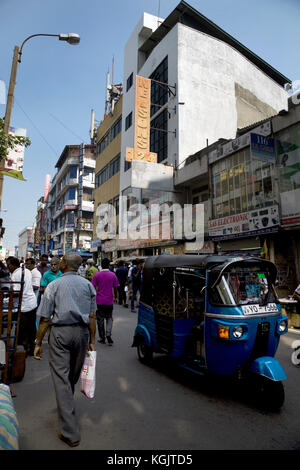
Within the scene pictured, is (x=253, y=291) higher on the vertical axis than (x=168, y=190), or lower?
lower

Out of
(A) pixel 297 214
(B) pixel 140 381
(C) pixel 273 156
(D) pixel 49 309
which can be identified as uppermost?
(C) pixel 273 156

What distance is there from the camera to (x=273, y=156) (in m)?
13.1

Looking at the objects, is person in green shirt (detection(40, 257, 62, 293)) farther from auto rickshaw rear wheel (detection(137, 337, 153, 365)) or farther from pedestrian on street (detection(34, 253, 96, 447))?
pedestrian on street (detection(34, 253, 96, 447))

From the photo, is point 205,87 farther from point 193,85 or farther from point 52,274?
point 52,274

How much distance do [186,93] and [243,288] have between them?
21.0 metres

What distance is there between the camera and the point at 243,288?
427 centimetres

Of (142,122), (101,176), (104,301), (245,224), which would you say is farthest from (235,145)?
(101,176)

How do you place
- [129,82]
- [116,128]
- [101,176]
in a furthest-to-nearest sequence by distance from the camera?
[101,176] < [116,128] < [129,82]

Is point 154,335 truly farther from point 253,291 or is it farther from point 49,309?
point 49,309

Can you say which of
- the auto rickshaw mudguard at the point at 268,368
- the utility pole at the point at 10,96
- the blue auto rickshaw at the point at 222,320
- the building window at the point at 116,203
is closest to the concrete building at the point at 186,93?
the building window at the point at 116,203

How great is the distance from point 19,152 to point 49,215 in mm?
64140

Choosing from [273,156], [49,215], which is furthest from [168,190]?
[49,215]

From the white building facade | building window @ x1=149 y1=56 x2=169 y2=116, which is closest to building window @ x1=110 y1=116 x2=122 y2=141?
the white building facade
